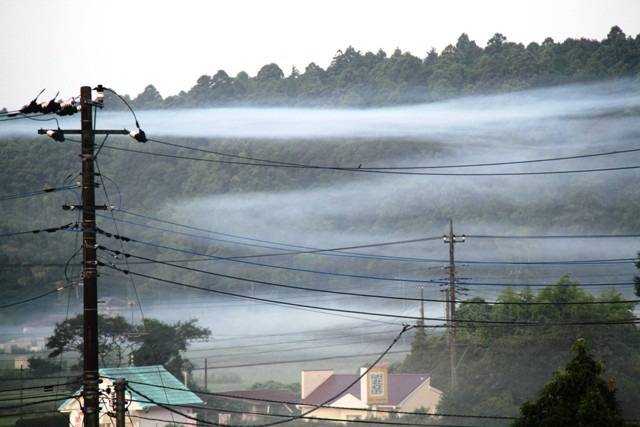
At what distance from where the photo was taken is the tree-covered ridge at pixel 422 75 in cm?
16088

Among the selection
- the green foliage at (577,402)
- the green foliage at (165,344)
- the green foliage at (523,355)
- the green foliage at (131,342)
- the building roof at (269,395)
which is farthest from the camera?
the green foliage at (165,344)

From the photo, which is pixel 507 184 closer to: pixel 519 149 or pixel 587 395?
pixel 519 149

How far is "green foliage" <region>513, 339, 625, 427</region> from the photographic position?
969 inches

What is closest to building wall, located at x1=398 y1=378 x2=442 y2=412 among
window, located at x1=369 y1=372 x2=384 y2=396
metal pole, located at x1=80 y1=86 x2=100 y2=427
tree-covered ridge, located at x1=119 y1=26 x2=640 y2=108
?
window, located at x1=369 y1=372 x2=384 y2=396

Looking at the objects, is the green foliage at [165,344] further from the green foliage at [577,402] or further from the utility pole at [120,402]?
the green foliage at [577,402]

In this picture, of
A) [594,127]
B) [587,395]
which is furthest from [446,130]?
[587,395]

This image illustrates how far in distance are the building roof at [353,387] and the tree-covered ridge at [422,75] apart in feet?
328

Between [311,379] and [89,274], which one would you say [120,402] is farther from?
[311,379]

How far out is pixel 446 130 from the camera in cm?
16625

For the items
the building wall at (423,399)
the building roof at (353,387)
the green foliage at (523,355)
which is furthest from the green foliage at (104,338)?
the green foliage at (523,355)

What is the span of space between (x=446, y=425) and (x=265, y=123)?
99624 mm

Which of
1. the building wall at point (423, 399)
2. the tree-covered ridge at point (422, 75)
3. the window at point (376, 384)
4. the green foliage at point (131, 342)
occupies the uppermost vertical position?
the tree-covered ridge at point (422, 75)

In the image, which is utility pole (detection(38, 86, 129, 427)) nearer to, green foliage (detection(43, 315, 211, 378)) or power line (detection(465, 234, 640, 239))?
green foliage (detection(43, 315, 211, 378))

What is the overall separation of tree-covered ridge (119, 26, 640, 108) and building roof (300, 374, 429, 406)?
99.9m
